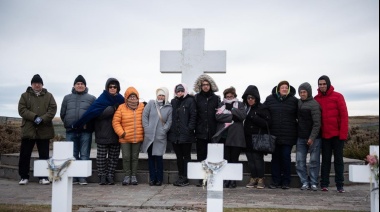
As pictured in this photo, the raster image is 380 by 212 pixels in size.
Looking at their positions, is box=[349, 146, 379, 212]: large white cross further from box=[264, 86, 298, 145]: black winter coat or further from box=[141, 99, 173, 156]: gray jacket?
box=[141, 99, 173, 156]: gray jacket

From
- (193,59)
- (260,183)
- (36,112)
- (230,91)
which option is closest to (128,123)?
(36,112)

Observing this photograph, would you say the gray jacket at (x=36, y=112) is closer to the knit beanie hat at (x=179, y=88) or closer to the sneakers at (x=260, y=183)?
the knit beanie hat at (x=179, y=88)

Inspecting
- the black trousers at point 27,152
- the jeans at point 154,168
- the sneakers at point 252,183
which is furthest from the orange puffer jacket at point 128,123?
the sneakers at point 252,183

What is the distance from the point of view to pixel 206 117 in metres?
7.00

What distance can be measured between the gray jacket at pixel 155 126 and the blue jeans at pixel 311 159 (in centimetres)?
235

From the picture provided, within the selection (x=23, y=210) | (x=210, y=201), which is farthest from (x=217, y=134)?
(x=23, y=210)

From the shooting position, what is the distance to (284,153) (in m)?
7.02

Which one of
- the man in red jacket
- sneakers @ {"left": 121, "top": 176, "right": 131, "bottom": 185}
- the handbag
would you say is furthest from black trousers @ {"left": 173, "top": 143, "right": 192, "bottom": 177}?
the man in red jacket

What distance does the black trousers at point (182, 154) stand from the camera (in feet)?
23.4

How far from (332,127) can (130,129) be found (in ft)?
11.5

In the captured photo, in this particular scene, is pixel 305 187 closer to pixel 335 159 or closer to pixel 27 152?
pixel 335 159

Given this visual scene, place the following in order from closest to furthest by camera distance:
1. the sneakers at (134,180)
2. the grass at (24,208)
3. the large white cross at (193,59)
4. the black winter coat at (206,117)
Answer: the grass at (24,208) < the black winter coat at (206,117) < the sneakers at (134,180) < the large white cross at (193,59)

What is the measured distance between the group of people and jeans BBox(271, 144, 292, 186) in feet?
0.06

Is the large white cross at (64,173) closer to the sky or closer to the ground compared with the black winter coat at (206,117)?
closer to the ground
